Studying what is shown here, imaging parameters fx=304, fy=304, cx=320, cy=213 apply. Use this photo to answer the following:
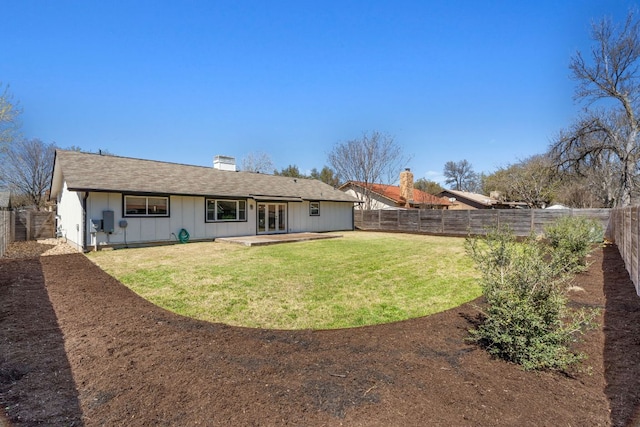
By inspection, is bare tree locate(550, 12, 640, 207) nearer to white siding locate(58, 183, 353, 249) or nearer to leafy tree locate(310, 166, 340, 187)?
white siding locate(58, 183, 353, 249)

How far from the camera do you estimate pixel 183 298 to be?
609cm

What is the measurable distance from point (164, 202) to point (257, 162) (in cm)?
2692

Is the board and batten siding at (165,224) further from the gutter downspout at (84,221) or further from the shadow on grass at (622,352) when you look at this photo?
the shadow on grass at (622,352)

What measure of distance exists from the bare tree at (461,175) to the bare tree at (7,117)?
2339 inches

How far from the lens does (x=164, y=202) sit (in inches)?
536

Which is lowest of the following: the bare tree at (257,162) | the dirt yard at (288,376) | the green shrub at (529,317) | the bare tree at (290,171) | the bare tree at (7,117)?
the dirt yard at (288,376)

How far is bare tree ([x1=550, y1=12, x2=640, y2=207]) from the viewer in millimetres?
18188

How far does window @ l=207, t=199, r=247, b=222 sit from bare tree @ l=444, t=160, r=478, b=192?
5101 cm

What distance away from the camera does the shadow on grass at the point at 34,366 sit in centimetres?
258

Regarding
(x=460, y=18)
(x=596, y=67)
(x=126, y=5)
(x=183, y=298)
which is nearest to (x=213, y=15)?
(x=126, y=5)

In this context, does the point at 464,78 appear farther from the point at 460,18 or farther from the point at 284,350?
the point at 284,350

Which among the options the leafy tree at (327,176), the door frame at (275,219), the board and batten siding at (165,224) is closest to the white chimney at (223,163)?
the door frame at (275,219)

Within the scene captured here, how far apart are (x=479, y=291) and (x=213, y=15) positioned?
12321mm

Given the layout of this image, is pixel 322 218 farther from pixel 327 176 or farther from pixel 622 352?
pixel 327 176
